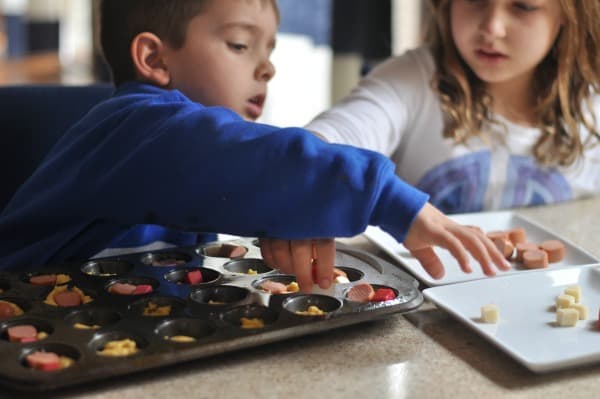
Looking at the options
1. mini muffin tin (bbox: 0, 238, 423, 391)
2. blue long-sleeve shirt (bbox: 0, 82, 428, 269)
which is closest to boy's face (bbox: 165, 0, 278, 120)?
blue long-sleeve shirt (bbox: 0, 82, 428, 269)

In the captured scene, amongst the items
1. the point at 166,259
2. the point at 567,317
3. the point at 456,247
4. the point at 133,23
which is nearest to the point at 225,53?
the point at 133,23

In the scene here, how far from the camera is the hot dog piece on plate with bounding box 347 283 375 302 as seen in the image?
1000 mm

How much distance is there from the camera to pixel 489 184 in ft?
5.90

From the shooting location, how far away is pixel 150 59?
1271 millimetres

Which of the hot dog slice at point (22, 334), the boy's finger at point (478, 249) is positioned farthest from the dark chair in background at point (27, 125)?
the boy's finger at point (478, 249)

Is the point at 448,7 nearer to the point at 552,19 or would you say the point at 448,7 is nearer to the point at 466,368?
the point at 552,19

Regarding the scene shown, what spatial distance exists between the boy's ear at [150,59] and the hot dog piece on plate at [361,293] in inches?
19.1

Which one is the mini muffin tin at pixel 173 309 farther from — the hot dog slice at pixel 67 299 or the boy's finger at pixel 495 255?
the boy's finger at pixel 495 255

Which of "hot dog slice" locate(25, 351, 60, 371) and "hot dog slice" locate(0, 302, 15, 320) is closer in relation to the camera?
→ "hot dog slice" locate(25, 351, 60, 371)

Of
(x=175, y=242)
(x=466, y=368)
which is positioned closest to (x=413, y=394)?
(x=466, y=368)

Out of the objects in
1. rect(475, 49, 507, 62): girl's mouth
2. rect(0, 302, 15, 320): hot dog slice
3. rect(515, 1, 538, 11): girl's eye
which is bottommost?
rect(0, 302, 15, 320): hot dog slice

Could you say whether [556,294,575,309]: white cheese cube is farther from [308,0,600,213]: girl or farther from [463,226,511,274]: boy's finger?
[308,0,600,213]: girl

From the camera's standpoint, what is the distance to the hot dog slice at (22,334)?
0.85 meters

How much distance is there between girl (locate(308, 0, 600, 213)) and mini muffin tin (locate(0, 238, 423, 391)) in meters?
0.67
